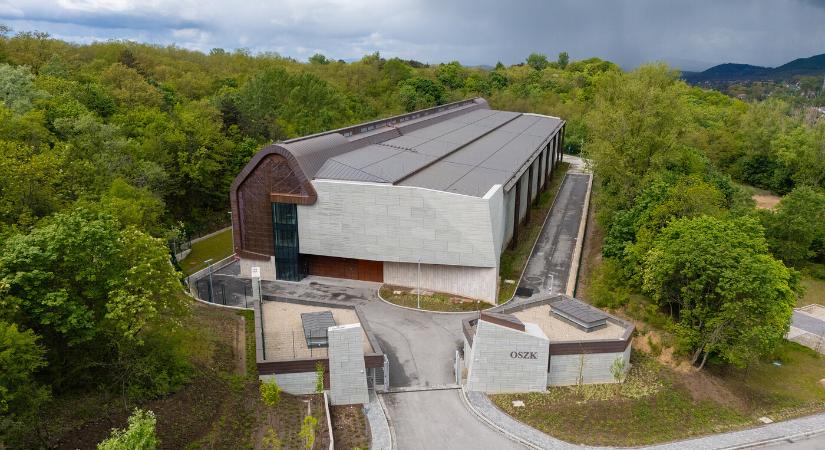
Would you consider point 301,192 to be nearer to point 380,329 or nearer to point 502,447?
point 380,329

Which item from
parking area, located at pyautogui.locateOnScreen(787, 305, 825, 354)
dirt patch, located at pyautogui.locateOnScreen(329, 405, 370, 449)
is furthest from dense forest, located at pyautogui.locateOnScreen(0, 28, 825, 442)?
dirt patch, located at pyautogui.locateOnScreen(329, 405, 370, 449)

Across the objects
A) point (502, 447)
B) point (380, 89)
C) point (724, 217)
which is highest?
point (380, 89)

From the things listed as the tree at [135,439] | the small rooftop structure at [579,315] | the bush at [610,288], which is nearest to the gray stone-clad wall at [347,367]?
the tree at [135,439]

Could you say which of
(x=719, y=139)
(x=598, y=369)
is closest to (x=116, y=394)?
(x=598, y=369)

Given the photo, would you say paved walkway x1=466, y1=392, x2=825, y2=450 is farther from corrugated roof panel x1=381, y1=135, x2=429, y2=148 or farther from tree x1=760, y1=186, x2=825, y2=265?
corrugated roof panel x1=381, y1=135, x2=429, y2=148

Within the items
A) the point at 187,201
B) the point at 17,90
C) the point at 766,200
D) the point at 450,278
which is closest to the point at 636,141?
the point at 450,278

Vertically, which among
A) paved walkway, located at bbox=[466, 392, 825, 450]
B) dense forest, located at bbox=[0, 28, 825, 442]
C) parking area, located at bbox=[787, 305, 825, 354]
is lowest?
parking area, located at bbox=[787, 305, 825, 354]
